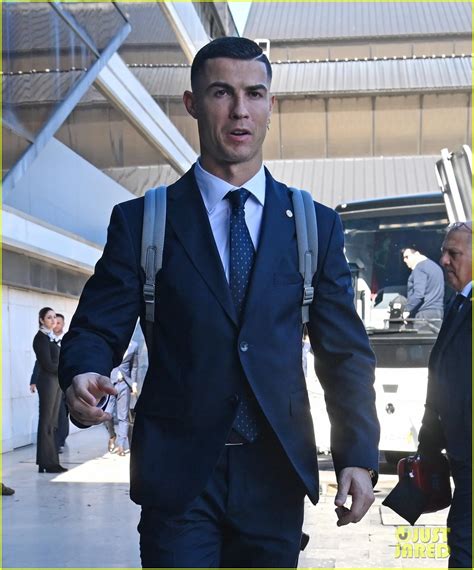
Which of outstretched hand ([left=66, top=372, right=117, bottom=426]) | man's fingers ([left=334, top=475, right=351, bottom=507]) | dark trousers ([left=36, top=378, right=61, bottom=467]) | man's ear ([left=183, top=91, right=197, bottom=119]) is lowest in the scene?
dark trousers ([left=36, top=378, right=61, bottom=467])

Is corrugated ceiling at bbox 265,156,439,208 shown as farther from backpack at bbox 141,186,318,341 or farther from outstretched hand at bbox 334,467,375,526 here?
outstretched hand at bbox 334,467,375,526

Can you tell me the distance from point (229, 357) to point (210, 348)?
2.2 inches

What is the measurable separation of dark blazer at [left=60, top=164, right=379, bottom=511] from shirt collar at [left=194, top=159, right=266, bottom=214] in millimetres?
47

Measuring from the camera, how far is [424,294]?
1316cm

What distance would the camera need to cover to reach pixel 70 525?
906cm

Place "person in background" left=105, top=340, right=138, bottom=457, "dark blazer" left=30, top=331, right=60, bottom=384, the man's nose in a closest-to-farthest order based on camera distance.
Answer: the man's nose, "dark blazer" left=30, top=331, right=60, bottom=384, "person in background" left=105, top=340, right=138, bottom=457

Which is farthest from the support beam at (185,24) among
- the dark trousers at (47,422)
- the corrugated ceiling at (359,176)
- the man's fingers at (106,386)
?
the man's fingers at (106,386)

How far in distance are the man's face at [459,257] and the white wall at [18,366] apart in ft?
37.2

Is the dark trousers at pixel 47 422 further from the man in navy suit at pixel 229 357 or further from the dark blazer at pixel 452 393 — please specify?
the man in navy suit at pixel 229 357

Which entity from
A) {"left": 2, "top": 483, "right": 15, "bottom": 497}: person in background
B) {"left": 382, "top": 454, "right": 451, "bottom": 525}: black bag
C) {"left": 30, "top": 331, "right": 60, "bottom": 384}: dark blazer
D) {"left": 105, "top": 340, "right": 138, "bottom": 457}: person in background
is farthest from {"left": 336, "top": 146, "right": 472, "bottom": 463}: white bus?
{"left": 382, "top": 454, "right": 451, "bottom": 525}: black bag

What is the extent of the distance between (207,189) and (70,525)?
6470 mm

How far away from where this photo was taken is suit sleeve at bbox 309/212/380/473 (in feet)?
9.63

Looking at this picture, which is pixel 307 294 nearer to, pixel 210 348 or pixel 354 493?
pixel 210 348

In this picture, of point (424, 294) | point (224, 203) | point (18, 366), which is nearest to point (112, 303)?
point (224, 203)
